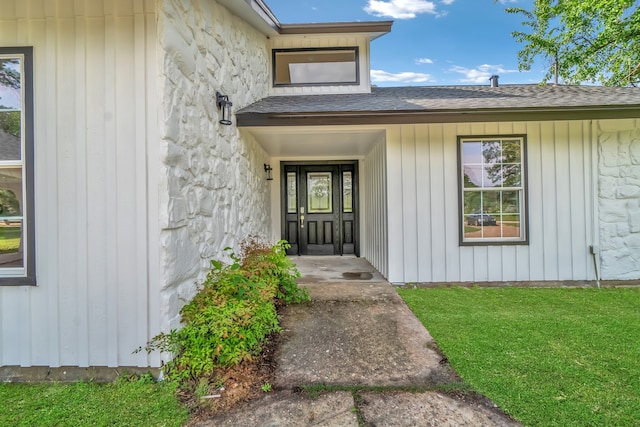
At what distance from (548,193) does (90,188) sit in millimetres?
5774

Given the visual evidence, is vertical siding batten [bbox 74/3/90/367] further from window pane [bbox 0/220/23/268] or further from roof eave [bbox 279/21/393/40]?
roof eave [bbox 279/21/393/40]

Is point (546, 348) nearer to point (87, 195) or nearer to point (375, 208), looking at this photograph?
point (375, 208)

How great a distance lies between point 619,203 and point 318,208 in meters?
5.36

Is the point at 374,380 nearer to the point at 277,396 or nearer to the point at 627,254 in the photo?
the point at 277,396

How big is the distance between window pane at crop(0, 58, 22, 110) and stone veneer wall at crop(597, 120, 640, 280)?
276 inches

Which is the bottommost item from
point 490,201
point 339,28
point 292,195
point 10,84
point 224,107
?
point 490,201

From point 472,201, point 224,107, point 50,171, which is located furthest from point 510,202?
point 50,171

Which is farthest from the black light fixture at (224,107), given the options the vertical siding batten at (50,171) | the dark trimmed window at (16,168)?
the dark trimmed window at (16,168)

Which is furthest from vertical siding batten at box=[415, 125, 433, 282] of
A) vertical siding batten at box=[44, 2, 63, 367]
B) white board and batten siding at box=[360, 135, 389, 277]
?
vertical siding batten at box=[44, 2, 63, 367]

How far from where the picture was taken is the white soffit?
461cm

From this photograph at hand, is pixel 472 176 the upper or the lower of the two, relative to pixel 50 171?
upper

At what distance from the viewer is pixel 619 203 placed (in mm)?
4465

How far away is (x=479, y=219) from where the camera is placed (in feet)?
15.1

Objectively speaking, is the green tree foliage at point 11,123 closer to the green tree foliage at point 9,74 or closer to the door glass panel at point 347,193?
the green tree foliage at point 9,74
